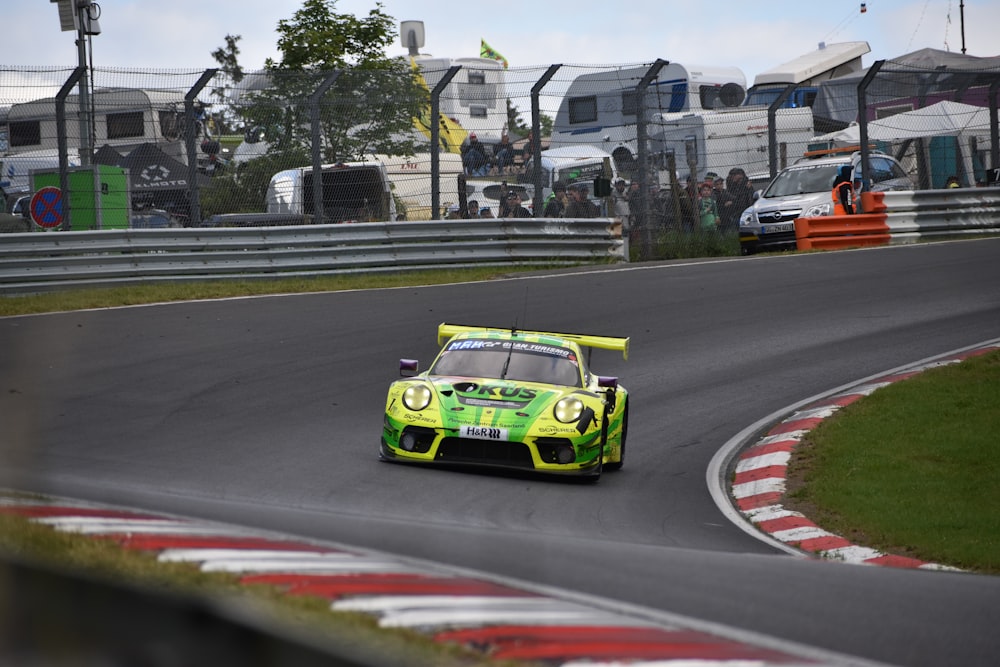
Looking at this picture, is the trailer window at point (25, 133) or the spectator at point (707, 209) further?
the spectator at point (707, 209)

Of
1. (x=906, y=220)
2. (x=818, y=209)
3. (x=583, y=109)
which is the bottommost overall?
(x=906, y=220)

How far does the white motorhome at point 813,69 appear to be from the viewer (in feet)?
106

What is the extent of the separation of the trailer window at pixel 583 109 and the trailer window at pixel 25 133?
27.0ft

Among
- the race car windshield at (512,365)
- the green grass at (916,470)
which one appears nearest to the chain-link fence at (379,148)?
the race car windshield at (512,365)

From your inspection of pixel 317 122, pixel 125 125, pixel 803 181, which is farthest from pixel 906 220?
pixel 125 125

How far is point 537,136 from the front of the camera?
1880 centimetres

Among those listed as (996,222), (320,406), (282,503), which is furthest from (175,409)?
(996,222)

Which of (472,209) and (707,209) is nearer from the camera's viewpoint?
(472,209)

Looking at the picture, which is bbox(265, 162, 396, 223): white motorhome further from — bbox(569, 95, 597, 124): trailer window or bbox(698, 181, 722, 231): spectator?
bbox(698, 181, 722, 231): spectator

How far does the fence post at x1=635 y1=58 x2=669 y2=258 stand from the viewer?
19609mm

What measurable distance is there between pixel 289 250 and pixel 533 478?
893cm

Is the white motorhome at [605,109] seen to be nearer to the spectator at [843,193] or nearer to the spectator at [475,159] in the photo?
the spectator at [475,159]

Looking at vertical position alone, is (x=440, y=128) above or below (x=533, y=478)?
above

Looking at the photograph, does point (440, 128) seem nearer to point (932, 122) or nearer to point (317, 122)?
point (317, 122)
